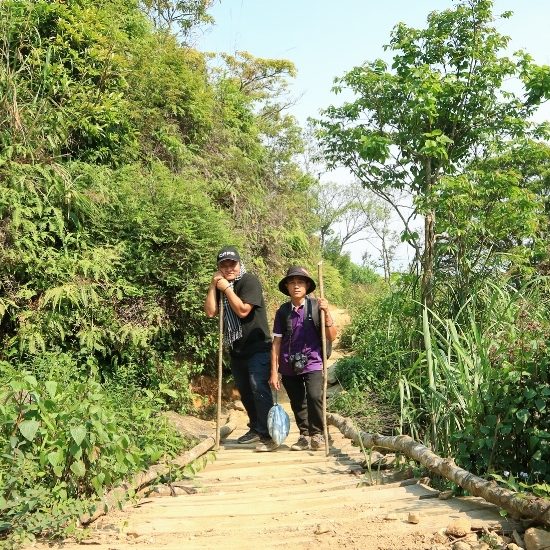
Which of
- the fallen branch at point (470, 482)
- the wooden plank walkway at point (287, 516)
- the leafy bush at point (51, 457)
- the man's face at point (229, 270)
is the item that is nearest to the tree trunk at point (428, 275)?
the fallen branch at point (470, 482)

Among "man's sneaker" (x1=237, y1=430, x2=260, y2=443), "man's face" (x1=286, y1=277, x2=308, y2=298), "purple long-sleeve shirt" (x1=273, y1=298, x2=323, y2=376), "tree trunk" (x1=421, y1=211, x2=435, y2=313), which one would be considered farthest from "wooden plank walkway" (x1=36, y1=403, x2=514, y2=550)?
"tree trunk" (x1=421, y1=211, x2=435, y2=313)

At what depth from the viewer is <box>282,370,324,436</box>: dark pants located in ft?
19.7

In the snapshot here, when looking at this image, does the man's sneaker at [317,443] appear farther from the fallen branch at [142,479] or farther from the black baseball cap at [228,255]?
the black baseball cap at [228,255]

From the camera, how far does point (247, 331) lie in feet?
20.1

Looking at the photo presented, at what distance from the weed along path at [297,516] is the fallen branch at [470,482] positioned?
0.09 m

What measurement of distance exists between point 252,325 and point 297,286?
1.90 ft

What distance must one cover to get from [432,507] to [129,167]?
6.12 meters

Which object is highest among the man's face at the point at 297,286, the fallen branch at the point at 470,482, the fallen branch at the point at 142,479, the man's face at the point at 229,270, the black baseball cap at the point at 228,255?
the black baseball cap at the point at 228,255

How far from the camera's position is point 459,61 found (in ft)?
31.4

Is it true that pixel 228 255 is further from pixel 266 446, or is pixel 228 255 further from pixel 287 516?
pixel 287 516

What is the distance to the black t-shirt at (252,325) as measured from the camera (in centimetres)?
608

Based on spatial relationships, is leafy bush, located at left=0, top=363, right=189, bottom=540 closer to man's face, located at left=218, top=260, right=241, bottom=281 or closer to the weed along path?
the weed along path

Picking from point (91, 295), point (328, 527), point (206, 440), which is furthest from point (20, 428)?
point (91, 295)

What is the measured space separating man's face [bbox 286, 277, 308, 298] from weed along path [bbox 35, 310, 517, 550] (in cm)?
177
